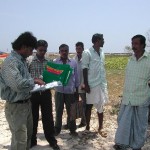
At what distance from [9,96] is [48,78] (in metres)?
1.28

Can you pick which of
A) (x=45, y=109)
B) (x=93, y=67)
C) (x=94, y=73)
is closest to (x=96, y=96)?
(x=94, y=73)

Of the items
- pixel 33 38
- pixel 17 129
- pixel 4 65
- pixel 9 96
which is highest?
pixel 33 38

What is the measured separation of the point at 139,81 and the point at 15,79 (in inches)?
92.8

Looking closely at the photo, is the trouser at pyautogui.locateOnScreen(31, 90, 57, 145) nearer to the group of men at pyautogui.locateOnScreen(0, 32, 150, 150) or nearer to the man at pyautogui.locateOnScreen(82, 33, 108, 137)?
the group of men at pyautogui.locateOnScreen(0, 32, 150, 150)

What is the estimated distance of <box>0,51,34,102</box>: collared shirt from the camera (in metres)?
4.33

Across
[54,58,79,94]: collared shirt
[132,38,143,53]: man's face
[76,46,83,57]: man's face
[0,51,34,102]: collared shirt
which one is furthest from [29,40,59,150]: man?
[76,46,83,57]: man's face

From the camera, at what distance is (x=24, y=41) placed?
456cm

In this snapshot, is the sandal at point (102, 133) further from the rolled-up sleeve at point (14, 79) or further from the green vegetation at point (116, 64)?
the green vegetation at point (116, 64)

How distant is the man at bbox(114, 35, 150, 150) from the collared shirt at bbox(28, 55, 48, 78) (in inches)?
59.5

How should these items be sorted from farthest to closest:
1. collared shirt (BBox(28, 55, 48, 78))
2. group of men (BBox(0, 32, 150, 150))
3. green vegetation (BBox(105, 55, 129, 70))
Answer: green vegetation (BBox(105, 55, 129, 70)) → collared shirt (BBox(28, 55, 48, 78)) → group of men (BBox(0, 32, 150, 150))

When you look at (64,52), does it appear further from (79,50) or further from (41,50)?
(79,50)

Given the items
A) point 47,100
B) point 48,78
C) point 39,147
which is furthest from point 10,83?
point 39,147

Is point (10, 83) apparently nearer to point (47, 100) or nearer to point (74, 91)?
point (47, 100)

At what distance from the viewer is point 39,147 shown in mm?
6371
